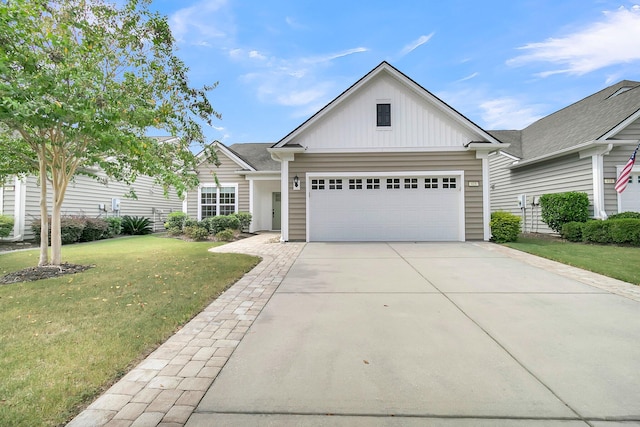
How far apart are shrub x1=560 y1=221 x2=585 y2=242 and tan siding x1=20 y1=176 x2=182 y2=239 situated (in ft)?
48.4

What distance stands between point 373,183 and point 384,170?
23.7 inches

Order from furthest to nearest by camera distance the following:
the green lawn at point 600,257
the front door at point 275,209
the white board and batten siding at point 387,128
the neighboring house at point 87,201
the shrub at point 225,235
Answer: the front door at point 275,209 → the shrub at point 225,235 → the neighboring house at point 87,201 → the white board and batten siding at point 387,128 → the green lawn at point 600,257

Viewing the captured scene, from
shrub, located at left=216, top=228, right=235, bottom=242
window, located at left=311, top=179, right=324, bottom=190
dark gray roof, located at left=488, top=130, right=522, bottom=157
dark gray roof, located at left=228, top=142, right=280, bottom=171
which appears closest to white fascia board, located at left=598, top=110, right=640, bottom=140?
dark gray roof, located at left=488, top=130, right=522, bottom=157

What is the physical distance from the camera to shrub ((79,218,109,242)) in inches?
483

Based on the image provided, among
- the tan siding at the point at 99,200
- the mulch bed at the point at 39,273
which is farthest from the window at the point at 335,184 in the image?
the mulch bed at the point at 39,273

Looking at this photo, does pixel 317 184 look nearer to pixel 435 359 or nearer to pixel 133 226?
pixel 435 359

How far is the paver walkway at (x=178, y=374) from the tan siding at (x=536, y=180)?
13033 millimetres

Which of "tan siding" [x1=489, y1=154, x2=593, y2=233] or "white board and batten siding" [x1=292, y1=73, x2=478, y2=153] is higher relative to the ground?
"white board and batten siding" [x1=292, y1=73, x2=478, y2=153]

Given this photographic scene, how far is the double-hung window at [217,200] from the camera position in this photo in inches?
623

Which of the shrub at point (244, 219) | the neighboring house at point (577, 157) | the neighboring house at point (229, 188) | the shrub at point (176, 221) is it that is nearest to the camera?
the neighboring house at point (577, 157)

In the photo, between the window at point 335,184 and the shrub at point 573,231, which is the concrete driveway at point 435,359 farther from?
the shrub at point 573,231

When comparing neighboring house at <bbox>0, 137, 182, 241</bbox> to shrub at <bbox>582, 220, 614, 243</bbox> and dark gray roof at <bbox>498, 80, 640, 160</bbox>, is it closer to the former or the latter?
shrub at <bbox>582, 220, 614, 243</bbox>

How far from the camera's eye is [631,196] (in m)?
10.9

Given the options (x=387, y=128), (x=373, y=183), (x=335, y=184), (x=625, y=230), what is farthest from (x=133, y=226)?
(x=625, y=230)
